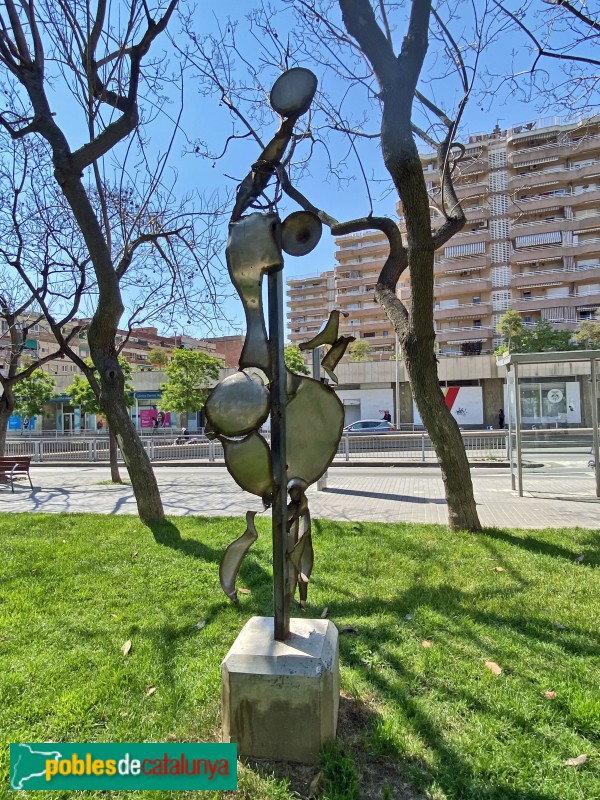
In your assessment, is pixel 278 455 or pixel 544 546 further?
pixel 544 546

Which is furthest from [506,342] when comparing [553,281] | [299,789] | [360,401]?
[299,789]

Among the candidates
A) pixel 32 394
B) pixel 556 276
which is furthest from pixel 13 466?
pixel 556 276

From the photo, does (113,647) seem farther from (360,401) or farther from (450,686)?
(360,401)

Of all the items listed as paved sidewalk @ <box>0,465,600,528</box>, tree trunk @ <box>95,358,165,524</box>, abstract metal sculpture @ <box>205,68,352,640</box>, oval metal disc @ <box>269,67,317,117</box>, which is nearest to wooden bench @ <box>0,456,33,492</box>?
paved sidewalk @ <box>0,465,600,528</box>

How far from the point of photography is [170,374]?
3142 centimetres

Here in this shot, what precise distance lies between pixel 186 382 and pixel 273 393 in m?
29.5

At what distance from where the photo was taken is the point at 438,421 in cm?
619

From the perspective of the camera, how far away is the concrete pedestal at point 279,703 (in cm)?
226

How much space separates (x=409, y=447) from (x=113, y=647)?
49.1ft

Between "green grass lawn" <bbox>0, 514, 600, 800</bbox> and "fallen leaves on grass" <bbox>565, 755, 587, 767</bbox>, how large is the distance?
0.09 feet

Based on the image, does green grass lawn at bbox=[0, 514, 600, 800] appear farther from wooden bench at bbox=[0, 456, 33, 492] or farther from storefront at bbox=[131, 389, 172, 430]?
storefront at bbox=[131, 389, 172, 430]

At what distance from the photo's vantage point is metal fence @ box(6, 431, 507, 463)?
17.0 metres

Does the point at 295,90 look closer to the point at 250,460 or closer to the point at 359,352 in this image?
the point at 250,460

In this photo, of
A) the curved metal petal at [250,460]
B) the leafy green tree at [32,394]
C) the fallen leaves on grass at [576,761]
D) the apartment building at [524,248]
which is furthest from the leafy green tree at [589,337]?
the curved metal petal at [250,460]
